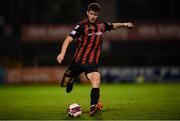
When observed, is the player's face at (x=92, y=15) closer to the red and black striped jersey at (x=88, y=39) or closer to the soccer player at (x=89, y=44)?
the soccer player at (x=89, y=44)

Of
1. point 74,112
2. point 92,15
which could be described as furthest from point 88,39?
point 74,112

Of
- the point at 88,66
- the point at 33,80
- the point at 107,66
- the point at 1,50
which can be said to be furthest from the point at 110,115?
the point at 1,50

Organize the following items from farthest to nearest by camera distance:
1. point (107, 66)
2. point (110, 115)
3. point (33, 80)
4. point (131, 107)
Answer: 1. point (107, 66)
2. point (33, 80)
3. point (131, 107)
4. point (110, 115)

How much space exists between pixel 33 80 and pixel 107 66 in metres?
4.81

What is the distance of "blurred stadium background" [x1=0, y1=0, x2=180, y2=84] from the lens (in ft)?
89.2

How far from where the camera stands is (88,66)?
10.3 m

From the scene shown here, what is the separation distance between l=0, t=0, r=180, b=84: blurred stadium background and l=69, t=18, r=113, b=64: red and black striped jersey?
16.6 meters

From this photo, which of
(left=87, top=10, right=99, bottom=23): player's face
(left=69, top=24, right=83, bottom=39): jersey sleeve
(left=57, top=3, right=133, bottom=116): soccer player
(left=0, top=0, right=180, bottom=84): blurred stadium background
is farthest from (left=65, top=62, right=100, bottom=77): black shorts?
(left=0, top=0, right=180, bottom=84): blurred stadium background

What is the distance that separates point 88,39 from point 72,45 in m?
18.6

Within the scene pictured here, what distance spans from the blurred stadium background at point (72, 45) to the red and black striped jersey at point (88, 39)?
16.6m

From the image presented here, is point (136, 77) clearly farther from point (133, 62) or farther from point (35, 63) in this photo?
point (35, 63)

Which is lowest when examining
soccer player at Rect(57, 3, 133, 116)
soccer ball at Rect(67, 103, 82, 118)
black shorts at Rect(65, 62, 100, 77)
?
soccer ball at Rect(67, 103, 82, 118)

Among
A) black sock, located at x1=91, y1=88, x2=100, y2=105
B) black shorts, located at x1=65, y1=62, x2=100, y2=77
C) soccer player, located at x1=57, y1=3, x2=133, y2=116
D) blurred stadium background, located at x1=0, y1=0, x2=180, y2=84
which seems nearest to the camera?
black sock, located at x1=91, y1=88, x2=100, y2=105

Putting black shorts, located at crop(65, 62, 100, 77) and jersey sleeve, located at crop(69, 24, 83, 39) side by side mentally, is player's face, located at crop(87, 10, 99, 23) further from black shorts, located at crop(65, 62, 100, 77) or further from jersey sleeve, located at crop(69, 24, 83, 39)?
black shorts, located at crop(65, 62, 100, 77)
